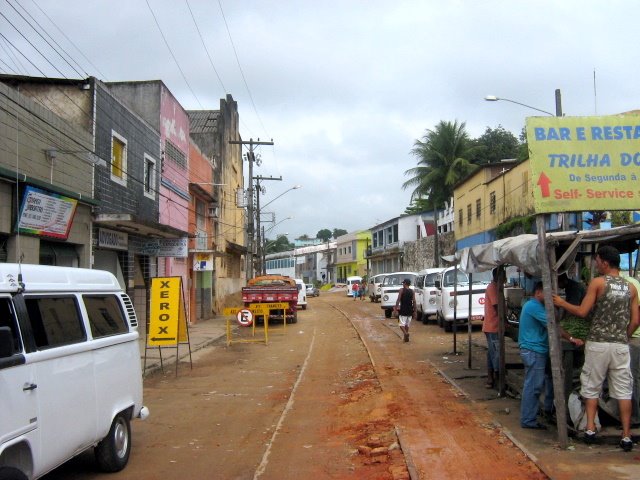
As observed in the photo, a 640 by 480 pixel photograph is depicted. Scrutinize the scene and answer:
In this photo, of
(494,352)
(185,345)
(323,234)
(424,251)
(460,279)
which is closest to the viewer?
(494,352)

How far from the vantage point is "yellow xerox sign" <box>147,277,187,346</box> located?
13.4m

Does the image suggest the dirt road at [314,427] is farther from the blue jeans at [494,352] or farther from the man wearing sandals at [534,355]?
the blue jeans at [494,352]

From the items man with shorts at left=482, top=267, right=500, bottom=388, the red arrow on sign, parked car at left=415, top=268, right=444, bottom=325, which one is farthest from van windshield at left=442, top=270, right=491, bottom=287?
the red arrow on sign

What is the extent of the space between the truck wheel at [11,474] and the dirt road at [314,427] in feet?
6.94

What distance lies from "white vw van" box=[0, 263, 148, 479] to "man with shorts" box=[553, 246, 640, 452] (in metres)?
4.78

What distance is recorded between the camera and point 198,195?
97.7 feet

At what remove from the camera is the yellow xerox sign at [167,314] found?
13445mm

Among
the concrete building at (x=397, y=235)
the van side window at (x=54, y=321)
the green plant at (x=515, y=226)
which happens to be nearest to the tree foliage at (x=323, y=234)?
the concrete building at (x=397, y=235)

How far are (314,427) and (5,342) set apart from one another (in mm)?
4819

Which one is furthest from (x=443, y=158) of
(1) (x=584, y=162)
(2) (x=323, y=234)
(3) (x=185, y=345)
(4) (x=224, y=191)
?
(2) (x=323, y=234)

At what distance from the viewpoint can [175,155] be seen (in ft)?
81.4

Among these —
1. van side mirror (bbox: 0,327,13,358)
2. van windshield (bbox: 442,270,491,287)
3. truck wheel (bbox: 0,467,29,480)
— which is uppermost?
van windshield (bbox: 442,270,491,287)

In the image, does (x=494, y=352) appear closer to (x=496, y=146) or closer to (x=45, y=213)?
(x=45, y=213)

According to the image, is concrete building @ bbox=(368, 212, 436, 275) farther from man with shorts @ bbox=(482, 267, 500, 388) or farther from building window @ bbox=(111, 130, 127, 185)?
man with shorts @ bbox=(482, 267, 500, 388)
